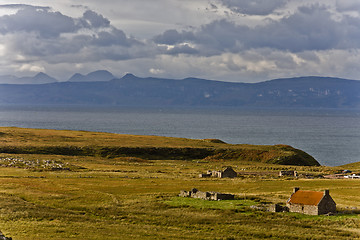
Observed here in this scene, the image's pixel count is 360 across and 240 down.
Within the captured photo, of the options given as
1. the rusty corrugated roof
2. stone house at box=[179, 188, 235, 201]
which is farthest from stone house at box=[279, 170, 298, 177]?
the rusty corrugated roof

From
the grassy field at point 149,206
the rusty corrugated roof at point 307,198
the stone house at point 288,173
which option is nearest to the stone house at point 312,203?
the rusty corrugated roof at point 307,198

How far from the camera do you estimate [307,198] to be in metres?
50.9

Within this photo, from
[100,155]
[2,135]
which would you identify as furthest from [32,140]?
[100,155]

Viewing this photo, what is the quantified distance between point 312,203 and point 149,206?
55.0 ft

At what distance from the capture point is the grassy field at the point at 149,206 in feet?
138

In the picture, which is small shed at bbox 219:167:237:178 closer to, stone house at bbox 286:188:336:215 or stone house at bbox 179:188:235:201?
stone house at bbox 179:188:235:201

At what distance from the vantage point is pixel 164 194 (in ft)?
207

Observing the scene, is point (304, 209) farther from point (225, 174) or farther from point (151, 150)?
point (151, 150)

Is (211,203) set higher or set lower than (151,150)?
lower

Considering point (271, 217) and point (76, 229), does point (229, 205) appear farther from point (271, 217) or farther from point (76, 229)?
point (76, 229)

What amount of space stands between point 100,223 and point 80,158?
73.6 metres

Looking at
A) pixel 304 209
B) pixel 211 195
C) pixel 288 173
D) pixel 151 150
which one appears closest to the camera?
pixel 304 209

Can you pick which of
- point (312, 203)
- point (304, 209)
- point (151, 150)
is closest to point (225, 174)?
point (304, 209)

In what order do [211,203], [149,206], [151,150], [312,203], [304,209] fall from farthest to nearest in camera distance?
1. [151,150]
2. [211,203]
3. [149,206]
4. [304,209]
5. [312,203]
